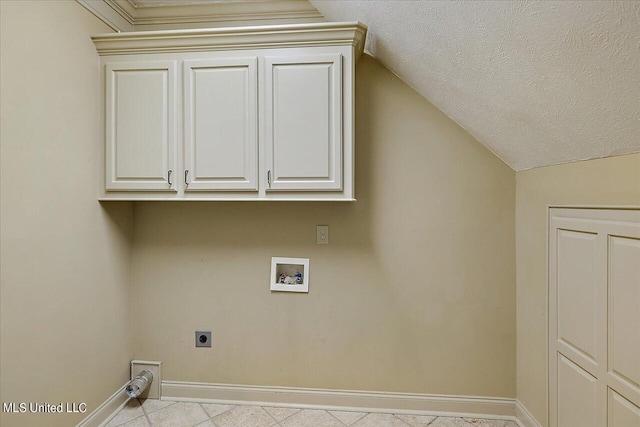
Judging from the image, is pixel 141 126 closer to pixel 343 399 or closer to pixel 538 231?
pixel 343 399

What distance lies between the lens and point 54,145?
1.57m

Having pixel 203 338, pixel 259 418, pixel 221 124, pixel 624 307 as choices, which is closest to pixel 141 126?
pixel 221 124

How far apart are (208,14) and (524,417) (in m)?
2.99

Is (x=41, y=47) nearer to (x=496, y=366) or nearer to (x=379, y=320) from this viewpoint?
(x=379, y=320)

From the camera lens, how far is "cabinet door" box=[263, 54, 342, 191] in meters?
1.72

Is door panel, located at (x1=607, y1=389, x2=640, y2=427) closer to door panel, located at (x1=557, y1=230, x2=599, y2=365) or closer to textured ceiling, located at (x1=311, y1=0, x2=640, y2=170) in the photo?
door panel, located at (x1=557, y1=230, x2=599, y2=365)

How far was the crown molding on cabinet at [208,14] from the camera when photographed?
6.64 feet

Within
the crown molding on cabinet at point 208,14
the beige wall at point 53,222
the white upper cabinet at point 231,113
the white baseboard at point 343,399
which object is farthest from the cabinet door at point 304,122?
the white baseboard at point 343,399

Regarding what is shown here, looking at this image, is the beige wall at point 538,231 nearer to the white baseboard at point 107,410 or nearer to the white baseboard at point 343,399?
the white baseboard at point 343,399

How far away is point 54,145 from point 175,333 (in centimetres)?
127

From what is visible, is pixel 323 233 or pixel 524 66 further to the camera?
pixel 323 233

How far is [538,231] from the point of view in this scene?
5.62 feet

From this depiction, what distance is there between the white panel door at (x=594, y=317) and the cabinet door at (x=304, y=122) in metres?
1.06

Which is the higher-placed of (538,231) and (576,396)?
(538,231)
